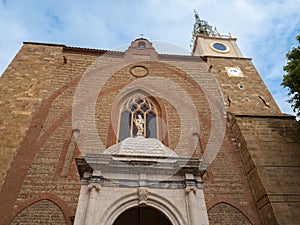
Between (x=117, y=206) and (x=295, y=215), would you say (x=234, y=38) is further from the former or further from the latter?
(x=117, y=206)

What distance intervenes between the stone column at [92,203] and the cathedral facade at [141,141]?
0.02m

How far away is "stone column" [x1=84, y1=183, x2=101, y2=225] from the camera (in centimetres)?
466

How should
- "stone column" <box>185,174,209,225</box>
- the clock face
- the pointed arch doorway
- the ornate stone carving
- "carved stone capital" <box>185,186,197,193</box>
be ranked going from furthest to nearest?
the clock face, the ornate stone carving, the pointed arch doorway, "carved stone capital" <box>185,186,197,193</box>, "stone column" <box>185,174,209,225</box>

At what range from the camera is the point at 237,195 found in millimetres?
7465

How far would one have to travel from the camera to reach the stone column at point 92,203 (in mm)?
4655

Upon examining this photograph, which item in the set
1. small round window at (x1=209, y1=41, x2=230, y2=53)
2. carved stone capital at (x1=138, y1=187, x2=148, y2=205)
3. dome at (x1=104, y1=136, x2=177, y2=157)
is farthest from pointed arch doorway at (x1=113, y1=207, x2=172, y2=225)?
small round window at (x1=209, y1=41, x2=230, y2=53)

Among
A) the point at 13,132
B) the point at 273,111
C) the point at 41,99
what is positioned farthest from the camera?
the point at 273,111

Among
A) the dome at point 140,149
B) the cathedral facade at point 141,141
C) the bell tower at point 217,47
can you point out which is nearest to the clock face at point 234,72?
the cathedral facade at point 141,141

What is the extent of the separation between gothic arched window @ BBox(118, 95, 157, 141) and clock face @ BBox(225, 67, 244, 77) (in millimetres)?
4962

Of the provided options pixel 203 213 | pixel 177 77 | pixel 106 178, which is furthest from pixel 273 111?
pixel 106 178

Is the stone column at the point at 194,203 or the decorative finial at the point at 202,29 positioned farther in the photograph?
the decorative finial at the point at 202,29

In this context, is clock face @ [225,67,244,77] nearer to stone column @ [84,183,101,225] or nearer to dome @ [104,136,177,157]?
dome @ [104,136,177,157]

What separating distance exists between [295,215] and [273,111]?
5.35 m

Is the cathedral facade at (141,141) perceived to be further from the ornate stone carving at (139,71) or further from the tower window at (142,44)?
the tower window at (142,44)
